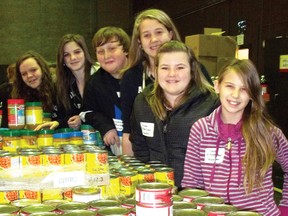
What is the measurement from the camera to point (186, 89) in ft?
7.32

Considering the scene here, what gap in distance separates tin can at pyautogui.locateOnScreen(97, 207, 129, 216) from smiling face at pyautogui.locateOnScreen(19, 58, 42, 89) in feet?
7.55

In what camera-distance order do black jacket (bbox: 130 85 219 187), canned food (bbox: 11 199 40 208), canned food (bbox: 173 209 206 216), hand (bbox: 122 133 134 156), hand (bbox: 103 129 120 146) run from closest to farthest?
1. canned food (bbox: 173 209 206 216)
2. canned food (bbox: 11 199 40 208)
3. black jacket (bbox: 130 85 219 187)
4. hand (bbox: 122 133 134 156)
5. hand (bbox: 103 129 120 146)

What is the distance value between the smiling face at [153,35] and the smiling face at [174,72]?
1.22 ft

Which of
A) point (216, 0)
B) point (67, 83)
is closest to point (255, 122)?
point (67, 83)

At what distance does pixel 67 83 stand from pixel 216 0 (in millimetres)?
4928

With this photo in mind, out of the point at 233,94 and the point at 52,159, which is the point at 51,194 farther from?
the point at 233,94

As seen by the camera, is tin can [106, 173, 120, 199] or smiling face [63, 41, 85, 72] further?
smiling face [63, 41, 85, 72]

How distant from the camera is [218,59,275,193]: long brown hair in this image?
1.92 m

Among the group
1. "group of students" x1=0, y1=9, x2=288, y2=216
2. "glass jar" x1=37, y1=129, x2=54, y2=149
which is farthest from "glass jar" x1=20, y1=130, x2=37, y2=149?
"group of students" x1=0, y1=9, x2=288, y2=216

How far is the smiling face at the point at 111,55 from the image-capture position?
2.99 m

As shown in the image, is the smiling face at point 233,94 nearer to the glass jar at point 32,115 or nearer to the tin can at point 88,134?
the tin can at point 88,134

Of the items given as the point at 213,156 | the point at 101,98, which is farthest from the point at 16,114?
the point at 213,156

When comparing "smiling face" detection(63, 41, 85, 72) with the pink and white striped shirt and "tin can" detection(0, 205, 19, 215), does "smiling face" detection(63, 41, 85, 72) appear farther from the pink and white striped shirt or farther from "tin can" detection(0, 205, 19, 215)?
"tin can" detection(0, 205, 19, 215)

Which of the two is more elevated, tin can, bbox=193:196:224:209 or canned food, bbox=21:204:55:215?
tin can, bbox=193:196:224:209
